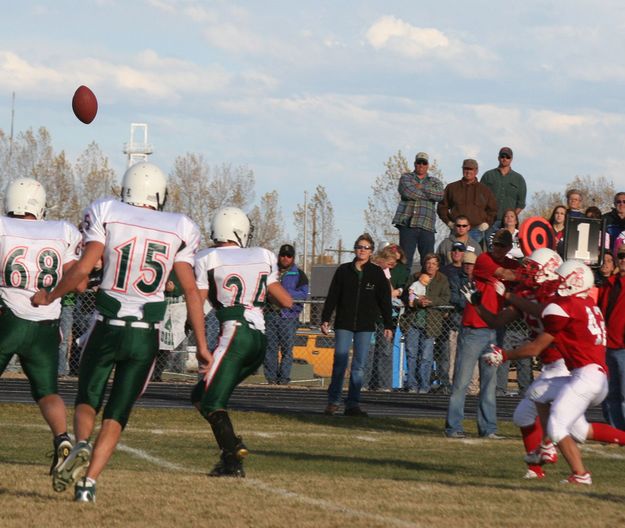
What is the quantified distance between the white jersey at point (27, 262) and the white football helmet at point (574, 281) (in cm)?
343

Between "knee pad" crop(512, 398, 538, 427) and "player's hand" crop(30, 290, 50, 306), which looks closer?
"player's hand" crop(30, 290, 50, 306)

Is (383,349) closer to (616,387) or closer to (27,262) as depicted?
(616,387)

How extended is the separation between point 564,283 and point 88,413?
3578 millimetres

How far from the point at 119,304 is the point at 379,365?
11208 millimetres

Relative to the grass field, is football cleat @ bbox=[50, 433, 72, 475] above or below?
above

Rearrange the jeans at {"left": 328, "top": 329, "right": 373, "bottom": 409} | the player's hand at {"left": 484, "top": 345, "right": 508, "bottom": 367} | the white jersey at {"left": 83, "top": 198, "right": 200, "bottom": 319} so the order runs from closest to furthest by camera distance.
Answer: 1. the white jersey at {"left": 83, "top": 198, "right": 200, "bottom": 319}
2. the player's hand at {"left": 484, "top": 345, "right": 508, "bottom": 367}
3. the jeans at {"left": 328, "top": 329, "right": 373, "bottom": 409}

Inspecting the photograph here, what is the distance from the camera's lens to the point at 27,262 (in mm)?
8695

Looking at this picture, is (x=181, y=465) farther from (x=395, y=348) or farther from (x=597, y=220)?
(x=395, y=348)

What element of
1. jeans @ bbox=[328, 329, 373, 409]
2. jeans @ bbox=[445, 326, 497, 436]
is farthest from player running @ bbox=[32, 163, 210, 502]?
jeans @ bbox=[328, 329, 373, 409]

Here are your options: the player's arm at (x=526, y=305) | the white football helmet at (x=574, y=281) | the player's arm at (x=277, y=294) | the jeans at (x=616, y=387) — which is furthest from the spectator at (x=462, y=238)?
the player's arm at (x=277, y=294)

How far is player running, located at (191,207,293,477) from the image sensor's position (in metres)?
9.13

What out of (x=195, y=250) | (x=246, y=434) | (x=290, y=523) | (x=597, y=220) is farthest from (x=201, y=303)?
(x=597, y=220)

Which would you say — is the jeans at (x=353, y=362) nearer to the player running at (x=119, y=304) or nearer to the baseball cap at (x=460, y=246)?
the baseball cap at (x=460, y=246)

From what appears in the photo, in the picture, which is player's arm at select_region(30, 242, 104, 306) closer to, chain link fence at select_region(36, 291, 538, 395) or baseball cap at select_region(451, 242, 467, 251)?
baseball cap at select_region(451, 242, 467, 251)
